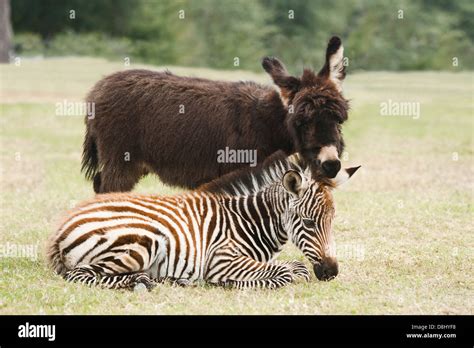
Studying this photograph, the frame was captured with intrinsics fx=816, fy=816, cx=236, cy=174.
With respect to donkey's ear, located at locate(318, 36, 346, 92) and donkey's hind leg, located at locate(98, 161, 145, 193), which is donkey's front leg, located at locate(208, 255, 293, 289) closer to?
donkey's ear, located at locate(318, 36, 346, 92)

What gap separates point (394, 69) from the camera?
4919 centimetres

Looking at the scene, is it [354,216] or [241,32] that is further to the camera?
[241,32]

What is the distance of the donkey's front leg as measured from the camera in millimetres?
7984

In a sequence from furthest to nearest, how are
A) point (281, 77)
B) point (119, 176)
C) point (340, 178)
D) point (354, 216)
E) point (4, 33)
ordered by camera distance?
point (4, 33), point (354, 216), point (119, 176), point (281, 77), point (340, 178)

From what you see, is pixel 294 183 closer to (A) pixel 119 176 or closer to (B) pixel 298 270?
(B) pixel 298 270

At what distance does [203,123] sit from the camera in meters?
10.1

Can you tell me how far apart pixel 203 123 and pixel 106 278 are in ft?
9.47

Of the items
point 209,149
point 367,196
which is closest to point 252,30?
point 367,196

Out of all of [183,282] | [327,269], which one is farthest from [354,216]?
[183,282]

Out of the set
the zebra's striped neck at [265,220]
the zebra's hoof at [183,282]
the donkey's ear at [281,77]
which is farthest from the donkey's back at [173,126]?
the zebra's hoof at [183,282]

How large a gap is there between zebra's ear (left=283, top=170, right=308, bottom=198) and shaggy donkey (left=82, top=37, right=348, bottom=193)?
0.42m

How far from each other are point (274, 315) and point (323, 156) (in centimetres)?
221

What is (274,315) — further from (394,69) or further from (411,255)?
(394,69)

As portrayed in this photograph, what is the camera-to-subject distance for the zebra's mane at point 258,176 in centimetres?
856
